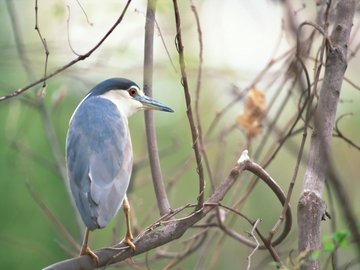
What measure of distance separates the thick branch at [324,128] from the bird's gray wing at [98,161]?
0.55 metres

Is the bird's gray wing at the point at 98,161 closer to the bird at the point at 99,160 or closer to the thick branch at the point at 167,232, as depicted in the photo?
the bird at the point at 99,160

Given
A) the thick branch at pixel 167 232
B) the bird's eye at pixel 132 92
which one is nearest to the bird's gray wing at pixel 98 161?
the thick branch at pixel 167 232

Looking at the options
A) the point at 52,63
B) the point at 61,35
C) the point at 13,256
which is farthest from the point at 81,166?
the point at 13,256

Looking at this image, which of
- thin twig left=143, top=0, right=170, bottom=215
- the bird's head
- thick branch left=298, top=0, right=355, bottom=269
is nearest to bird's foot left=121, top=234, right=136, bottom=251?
thin twig left=143, top=0, right=170, bottom=215

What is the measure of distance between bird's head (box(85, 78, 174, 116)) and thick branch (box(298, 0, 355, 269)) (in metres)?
0.85

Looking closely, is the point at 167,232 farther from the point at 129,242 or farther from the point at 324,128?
the point at 324,128

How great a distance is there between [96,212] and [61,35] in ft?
4.93

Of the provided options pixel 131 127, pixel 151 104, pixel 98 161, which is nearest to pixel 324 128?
pixel 98 161

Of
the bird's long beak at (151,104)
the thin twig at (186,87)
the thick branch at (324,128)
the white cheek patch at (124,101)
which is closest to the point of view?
the thin twig at (186,87)

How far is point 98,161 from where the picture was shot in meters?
2.50

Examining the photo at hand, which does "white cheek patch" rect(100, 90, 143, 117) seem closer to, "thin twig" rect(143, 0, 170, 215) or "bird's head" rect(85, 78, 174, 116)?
"bird's head" rect(85, 78, 174, 116)

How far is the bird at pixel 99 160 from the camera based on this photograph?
7.61ft

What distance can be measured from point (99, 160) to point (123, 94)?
1.86 feet

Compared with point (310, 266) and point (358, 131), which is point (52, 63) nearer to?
point (358, 131)
